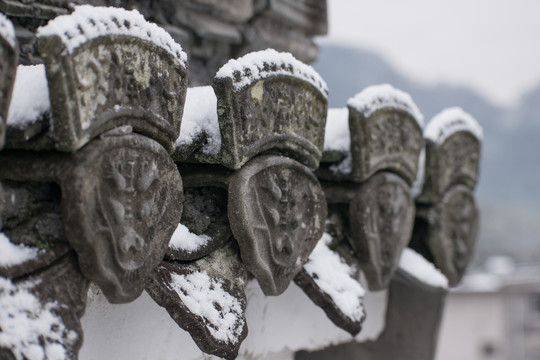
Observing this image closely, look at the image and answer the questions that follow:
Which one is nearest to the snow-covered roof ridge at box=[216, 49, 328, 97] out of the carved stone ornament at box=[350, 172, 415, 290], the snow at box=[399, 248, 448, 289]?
the carved stone ornament at box=[350, 172, 415, 290]

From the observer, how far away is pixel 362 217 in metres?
1.55

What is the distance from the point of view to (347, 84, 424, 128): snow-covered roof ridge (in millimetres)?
1472

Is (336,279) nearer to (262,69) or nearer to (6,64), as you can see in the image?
(262,69)

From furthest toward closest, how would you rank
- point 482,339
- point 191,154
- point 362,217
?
point 482,339 < point 362,217 < point 191,154

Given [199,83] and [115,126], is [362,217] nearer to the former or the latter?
[115,126]

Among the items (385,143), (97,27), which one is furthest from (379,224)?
(97,27)

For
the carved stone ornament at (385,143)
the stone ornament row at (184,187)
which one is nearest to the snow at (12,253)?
the stone ornament row at (184,187)

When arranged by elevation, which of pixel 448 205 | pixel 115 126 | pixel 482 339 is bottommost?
pixel 482 339

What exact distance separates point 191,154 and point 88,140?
30 cm

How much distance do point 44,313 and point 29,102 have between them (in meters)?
0.28

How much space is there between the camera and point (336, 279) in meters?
1.44

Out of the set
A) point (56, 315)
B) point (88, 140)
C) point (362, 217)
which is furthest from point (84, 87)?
point (362, 217)

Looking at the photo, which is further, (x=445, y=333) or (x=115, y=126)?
(x=445, y=333)

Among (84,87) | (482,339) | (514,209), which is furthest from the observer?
(514,209)
